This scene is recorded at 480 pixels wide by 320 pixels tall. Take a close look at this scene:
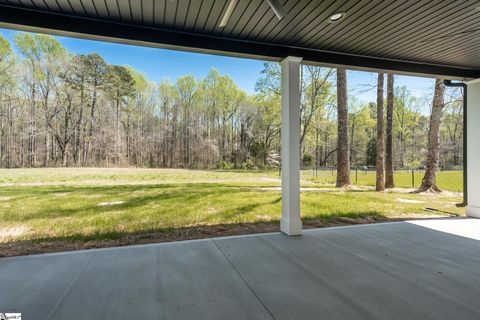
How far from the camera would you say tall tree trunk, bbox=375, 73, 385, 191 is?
7.70m

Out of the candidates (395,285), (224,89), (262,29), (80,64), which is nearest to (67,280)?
(395,285)

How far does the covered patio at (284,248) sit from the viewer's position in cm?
182

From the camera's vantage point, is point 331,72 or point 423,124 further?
point 423,124

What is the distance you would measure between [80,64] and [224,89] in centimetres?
298

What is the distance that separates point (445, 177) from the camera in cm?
818

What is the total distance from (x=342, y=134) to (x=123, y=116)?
5.89 metres

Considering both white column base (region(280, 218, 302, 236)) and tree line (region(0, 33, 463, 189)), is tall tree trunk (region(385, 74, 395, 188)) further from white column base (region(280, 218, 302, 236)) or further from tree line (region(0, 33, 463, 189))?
white column base (region(280, 218, 302, 236))

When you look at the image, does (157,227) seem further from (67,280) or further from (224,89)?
(224,89)

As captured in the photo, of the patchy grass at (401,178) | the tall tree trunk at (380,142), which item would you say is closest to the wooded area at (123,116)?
the patchy grass at (401,178)

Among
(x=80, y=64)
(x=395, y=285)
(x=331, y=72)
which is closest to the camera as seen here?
(x=395, y=285)

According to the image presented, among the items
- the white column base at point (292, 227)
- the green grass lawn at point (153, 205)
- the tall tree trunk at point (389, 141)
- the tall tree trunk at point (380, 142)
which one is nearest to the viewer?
the white column base at point (292, 227)

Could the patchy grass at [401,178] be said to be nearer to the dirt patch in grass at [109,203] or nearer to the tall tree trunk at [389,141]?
the tall tree trunk at [389,141]

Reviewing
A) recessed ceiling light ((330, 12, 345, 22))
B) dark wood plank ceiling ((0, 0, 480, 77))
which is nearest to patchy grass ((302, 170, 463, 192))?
dark wood plank ceiling ((0, 0, 480, 77))

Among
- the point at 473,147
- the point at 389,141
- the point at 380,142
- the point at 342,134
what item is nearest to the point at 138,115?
the point at 342,134
